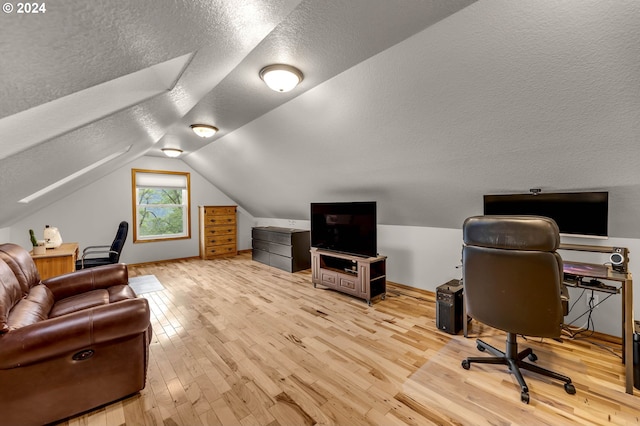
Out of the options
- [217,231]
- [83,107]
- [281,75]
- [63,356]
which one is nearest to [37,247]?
[63,356]

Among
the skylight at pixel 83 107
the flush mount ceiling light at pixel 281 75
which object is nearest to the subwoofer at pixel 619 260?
the flush mount ceiling light at pixel 281 75

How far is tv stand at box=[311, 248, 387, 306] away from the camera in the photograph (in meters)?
3.38

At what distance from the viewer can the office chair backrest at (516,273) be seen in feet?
5.17

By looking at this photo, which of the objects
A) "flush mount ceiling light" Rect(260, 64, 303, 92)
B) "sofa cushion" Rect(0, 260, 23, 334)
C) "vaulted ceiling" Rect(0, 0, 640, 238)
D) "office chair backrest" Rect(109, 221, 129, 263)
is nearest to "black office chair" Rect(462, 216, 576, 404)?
"vaulted ceiling" Rect(0, 0, 640, 238)

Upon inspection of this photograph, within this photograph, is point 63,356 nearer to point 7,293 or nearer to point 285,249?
point 7,293

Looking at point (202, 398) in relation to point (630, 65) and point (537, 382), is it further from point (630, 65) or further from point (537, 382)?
point (630, 65)

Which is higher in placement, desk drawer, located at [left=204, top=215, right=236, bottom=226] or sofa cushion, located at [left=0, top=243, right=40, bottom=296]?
desk drawer, located at [left=204, top=215, right=236, bottom=226]

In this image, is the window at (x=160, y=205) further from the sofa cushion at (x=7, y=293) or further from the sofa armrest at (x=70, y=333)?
the sofa armrest at (x=70, y=333)

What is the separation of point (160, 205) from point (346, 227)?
4654 millimetres

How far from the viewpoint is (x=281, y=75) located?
2002mm

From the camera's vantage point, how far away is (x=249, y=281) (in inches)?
175

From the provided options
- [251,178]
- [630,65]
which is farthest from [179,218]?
[630,65]

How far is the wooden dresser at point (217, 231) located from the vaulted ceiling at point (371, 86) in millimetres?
3274

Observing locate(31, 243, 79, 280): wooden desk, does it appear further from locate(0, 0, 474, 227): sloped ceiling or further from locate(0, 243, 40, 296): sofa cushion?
locate(0, 243, 40, 296): sofa cushion
